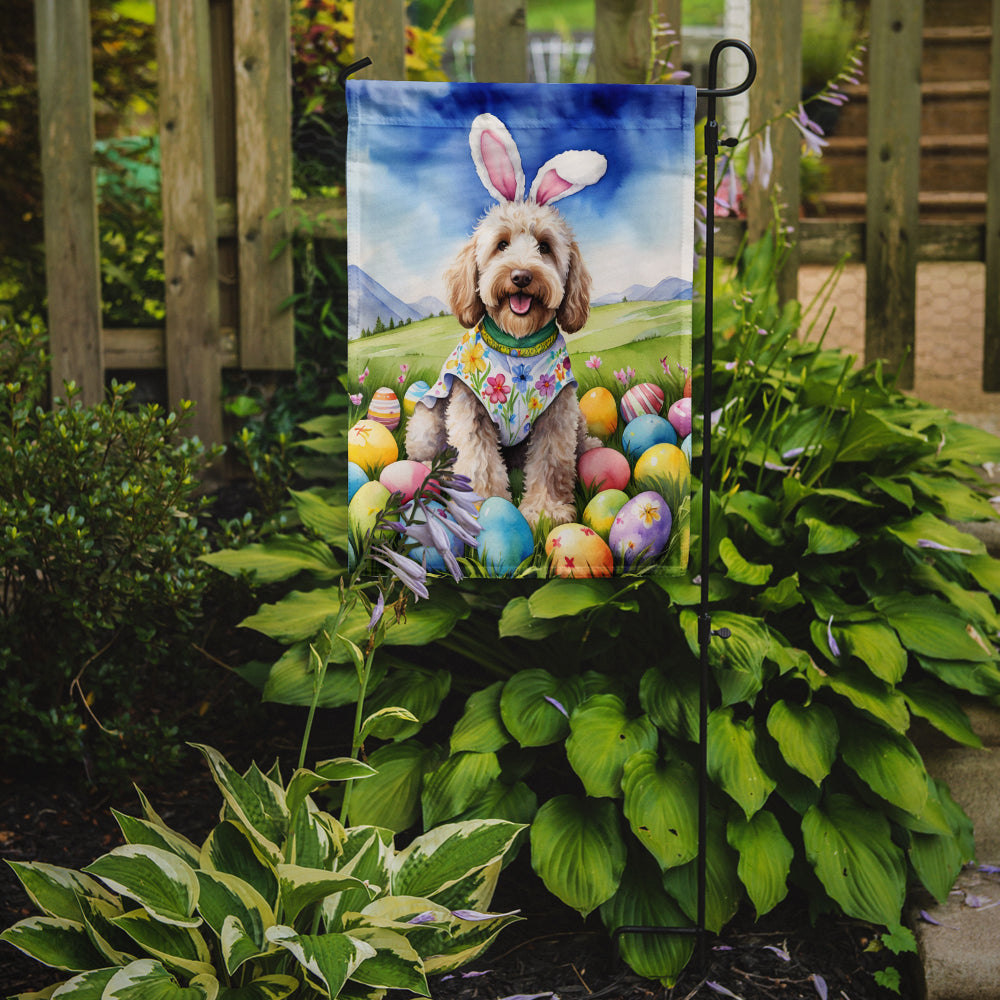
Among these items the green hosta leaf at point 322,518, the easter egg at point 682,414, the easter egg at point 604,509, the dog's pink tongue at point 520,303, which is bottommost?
the green hosta leaf at point 322,518

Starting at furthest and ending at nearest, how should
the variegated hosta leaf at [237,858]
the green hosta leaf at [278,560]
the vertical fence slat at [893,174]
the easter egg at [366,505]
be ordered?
1. the vertical fence slat at [893,174]
2. the green hosta leaf at [278,560]
3. the easter egg at [366,505]
4. the variegated hosta leaf at [237,858]

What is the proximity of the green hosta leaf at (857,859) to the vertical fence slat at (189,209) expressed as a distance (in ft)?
7.40

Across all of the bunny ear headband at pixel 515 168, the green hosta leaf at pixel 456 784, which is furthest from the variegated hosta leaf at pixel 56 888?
the bunny ear headband at pixel 515 168

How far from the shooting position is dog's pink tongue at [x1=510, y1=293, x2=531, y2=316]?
1685 mm

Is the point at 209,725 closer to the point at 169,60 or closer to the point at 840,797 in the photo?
the point at 840,797

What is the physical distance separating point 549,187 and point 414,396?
1.39 ft

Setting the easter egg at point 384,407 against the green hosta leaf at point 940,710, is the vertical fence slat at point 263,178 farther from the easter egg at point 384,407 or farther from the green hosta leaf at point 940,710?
the green hosta leaf at point 940,710

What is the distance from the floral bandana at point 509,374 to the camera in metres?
1.73

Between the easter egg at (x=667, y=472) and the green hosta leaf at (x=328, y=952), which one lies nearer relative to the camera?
the green hosta leaf at (x=328, y=952)

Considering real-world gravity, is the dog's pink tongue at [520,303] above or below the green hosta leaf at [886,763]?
above

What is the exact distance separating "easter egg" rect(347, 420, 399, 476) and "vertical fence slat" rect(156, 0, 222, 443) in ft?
5.51

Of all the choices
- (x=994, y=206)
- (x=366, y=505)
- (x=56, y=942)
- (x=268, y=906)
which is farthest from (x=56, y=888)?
(x=994, y=206)

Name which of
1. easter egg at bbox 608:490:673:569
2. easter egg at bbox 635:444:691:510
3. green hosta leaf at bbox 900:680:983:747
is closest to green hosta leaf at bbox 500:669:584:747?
easter egg at bbox 608:490:673:569

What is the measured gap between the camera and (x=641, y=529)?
1735mm
